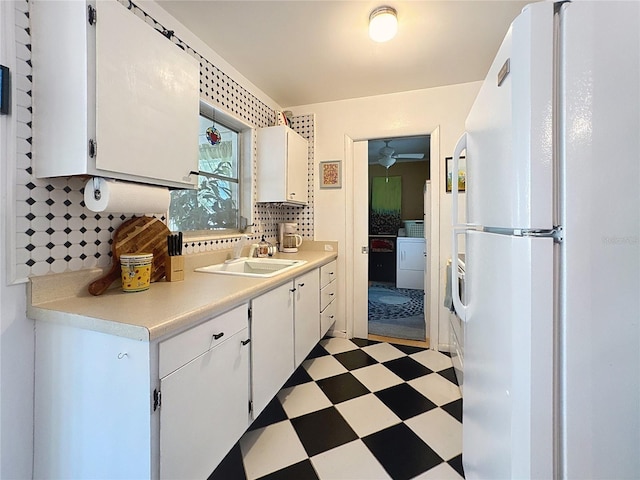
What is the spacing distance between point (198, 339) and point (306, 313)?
3.59ft

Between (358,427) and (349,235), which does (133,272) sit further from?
(349,235)

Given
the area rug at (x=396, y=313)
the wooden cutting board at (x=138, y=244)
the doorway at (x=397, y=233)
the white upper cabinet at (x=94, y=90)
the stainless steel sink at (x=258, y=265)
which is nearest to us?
the white upper cabinet at (x=94, y=90)

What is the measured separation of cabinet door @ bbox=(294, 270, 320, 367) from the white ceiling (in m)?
1.57

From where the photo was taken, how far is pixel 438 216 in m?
2.58

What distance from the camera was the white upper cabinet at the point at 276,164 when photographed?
8.07ft

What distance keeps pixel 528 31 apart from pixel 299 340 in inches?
71.7

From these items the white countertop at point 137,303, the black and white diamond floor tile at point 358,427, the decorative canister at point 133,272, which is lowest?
the black and white diamond floor tile at point 358,427

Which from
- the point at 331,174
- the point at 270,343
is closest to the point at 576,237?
the point at 270,343

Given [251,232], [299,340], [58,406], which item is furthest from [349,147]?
[58,406]

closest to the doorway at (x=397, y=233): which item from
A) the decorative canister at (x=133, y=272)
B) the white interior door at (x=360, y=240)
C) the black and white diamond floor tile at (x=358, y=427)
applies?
the white interior door at (x=360, y=240)

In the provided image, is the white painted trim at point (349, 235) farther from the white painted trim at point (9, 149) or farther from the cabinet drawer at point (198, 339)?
the white painted trim at point (9, 149)

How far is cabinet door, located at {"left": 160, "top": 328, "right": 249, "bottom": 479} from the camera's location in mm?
897

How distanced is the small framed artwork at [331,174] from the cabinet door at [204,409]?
1.92 m

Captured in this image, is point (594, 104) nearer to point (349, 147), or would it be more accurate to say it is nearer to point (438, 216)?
point (438, 216)
